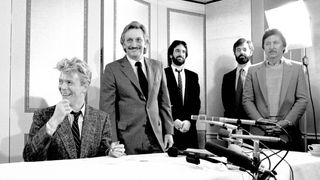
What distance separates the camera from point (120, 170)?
57.9 inches

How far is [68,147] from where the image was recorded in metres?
2.08

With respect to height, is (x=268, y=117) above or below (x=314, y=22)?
below

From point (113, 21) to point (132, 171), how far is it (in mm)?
2743

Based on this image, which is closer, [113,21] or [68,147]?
[68,147]

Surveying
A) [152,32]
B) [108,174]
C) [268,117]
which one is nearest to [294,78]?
[268,117]

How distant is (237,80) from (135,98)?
6.01 feet

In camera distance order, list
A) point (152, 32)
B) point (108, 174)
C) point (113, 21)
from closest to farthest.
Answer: point (108, 174)
point (113, 21)
point (152, 32)

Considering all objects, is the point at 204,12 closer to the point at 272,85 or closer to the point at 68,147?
the point at 272,85

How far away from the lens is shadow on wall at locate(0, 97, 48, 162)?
3039mm

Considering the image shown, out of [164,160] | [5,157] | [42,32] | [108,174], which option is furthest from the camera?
[42,32]

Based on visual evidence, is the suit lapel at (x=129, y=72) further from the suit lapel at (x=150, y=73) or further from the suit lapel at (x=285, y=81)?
the suit lapel at (x=285, y=81)

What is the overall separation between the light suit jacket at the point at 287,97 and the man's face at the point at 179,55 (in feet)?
3.34

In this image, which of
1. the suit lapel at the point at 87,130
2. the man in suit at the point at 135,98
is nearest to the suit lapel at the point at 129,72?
the man in suit at the point at 135,98

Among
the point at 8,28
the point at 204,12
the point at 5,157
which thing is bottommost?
the point at 5,157
